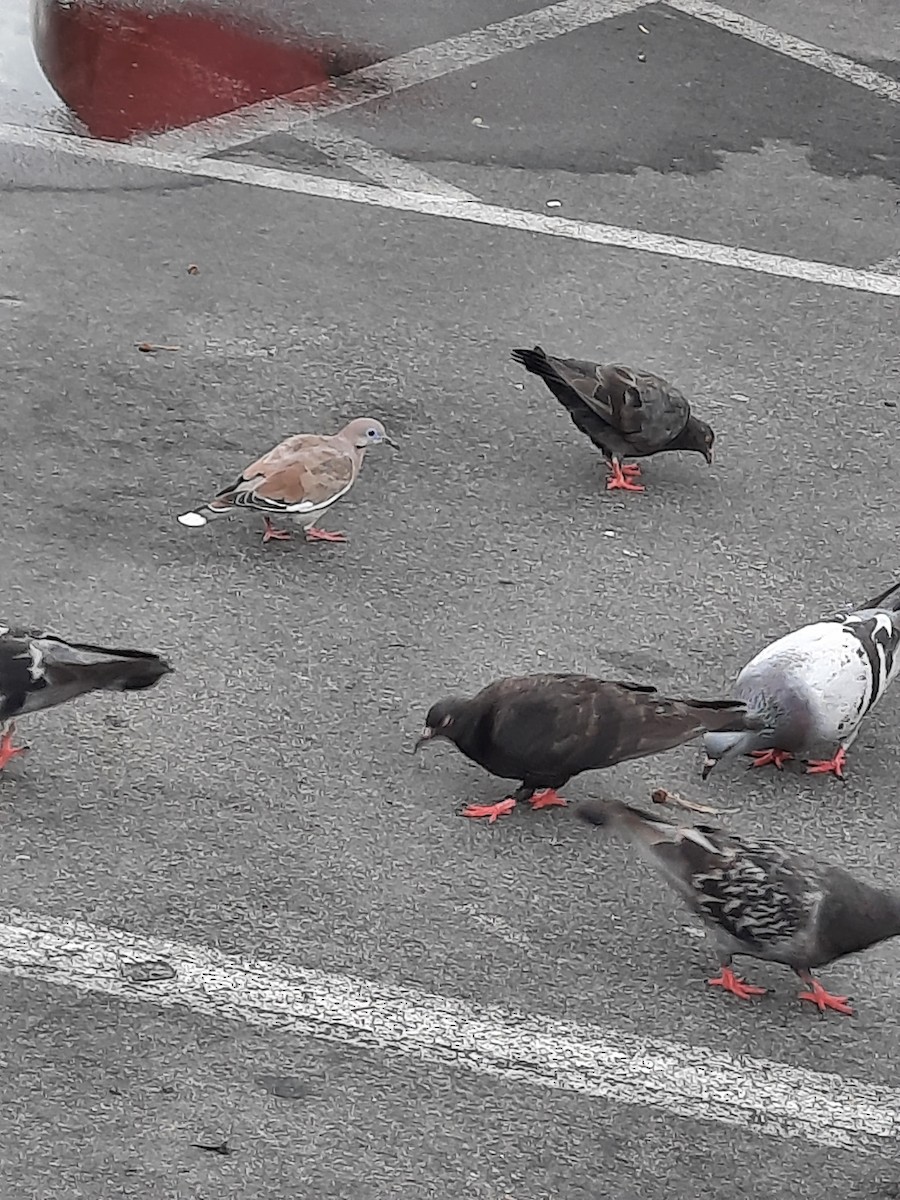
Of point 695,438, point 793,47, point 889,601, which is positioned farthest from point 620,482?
point 793,47

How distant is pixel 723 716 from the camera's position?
5109 millimetres

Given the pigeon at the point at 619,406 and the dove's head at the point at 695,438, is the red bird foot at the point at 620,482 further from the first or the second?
the dove's head at the point at 695,438

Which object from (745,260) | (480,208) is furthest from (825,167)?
(480,208)

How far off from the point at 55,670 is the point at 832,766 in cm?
218

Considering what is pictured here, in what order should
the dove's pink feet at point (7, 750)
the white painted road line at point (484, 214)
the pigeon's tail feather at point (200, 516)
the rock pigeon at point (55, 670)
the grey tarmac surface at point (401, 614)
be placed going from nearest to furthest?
the grey tarmac surface at point (401, 614) → the rock pigeon at point (55, 670) → the dove's pink feet at point (7, 750) → the pigeon's tail feather at point (200, 516) → the white painted road line at point (484, 214)

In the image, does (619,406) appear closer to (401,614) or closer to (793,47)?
(401,614)

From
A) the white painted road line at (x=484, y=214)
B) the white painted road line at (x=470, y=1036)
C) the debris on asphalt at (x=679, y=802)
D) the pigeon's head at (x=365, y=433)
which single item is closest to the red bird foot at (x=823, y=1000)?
the white painted road line at (x=470, y=1036)

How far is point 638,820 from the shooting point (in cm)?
454

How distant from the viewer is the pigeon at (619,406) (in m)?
6.57

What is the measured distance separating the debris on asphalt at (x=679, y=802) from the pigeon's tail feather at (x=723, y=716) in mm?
213

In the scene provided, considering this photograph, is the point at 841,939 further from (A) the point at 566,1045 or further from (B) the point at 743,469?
(B) the point at 743,469

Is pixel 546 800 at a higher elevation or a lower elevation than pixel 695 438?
lower

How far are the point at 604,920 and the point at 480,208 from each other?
15.1 feet

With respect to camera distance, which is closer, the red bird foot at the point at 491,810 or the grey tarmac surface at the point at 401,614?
the grey tarmac surface at the point at 401,614
